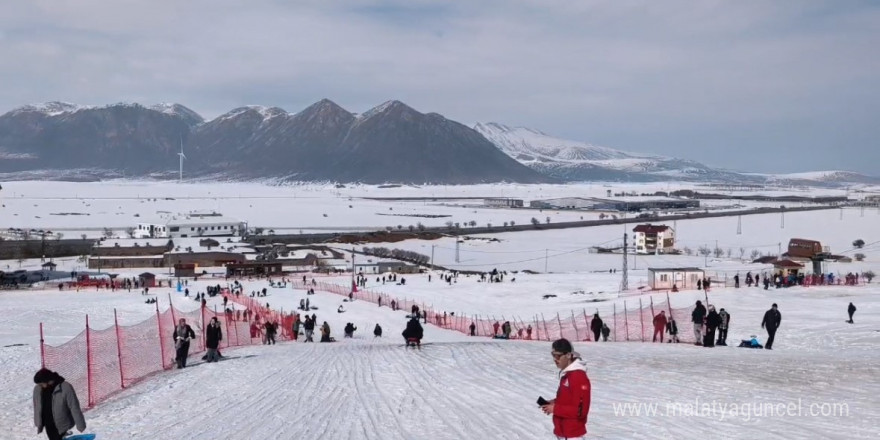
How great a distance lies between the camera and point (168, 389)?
12.3 meters

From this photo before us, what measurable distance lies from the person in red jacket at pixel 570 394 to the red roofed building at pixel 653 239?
2685 inches

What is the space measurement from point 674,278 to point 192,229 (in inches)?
2667

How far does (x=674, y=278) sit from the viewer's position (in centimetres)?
3616

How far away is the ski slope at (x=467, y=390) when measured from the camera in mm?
8953

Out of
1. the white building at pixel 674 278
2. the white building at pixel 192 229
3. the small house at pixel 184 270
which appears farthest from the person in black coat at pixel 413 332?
the white building at pixel 192 229

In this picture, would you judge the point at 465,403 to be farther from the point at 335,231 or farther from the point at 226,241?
the point at 335,231

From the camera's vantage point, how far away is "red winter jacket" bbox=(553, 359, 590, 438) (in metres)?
5.52

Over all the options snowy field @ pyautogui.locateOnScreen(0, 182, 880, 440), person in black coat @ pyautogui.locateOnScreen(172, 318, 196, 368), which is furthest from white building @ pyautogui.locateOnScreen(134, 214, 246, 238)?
person in black coat @ pyautogui.locateOnScreen(172, 318, 196, 368)

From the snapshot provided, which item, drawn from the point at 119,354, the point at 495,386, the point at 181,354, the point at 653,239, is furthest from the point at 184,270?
the point at 495,386

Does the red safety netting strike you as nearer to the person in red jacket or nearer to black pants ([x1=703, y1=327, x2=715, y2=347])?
the person in red jacket

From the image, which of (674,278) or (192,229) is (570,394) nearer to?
(674,278)

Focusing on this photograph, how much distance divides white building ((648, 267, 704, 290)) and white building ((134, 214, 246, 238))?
62.4 m

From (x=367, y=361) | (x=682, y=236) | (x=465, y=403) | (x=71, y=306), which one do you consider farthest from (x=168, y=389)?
(x=682, y=236)

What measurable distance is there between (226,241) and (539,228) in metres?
39.8
